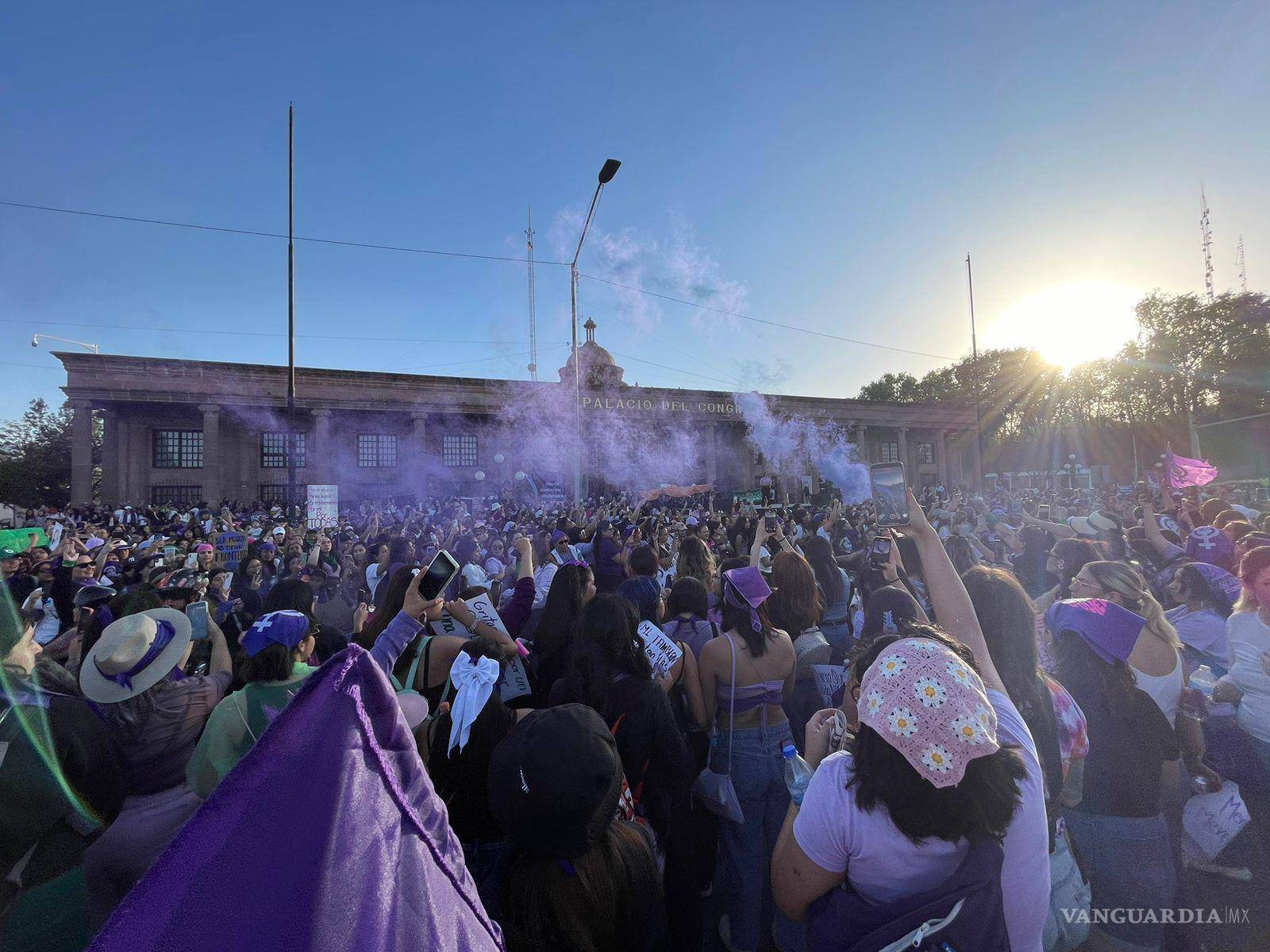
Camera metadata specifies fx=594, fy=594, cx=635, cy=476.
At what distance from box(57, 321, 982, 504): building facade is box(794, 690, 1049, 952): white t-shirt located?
26699mm

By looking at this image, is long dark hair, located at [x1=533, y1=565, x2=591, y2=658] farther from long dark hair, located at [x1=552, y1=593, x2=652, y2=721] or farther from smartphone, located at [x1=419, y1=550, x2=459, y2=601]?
smartphone, located at [x1=419, y1=550, x2=459, y2=601]

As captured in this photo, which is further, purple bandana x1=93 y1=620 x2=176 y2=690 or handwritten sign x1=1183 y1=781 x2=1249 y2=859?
handwritten sign x1=1183 y1=781 x2=1249 y2=859

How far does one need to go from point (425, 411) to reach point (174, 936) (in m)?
32.2

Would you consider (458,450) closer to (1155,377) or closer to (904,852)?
(904,852)

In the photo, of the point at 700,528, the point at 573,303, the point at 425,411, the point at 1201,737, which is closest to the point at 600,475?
the point at 425,411

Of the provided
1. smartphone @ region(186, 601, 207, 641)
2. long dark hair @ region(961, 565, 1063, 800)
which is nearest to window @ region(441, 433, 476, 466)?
A: smartphone @ region(186, 601, 207, 641)

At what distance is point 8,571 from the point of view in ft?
20.6

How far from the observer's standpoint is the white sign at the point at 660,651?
10.8ft

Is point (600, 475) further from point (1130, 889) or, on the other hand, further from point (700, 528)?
point (1130, 889)

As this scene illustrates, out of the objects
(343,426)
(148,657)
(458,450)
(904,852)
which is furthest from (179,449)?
(904,852)

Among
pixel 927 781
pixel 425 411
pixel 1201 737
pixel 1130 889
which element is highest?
pixel 425 411

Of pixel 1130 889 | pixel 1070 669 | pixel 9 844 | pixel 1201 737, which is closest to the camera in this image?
pixel 9 844

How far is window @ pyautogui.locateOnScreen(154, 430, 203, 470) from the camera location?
94.5ft

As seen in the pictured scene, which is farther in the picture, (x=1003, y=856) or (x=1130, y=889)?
(x=1130, y=889)
